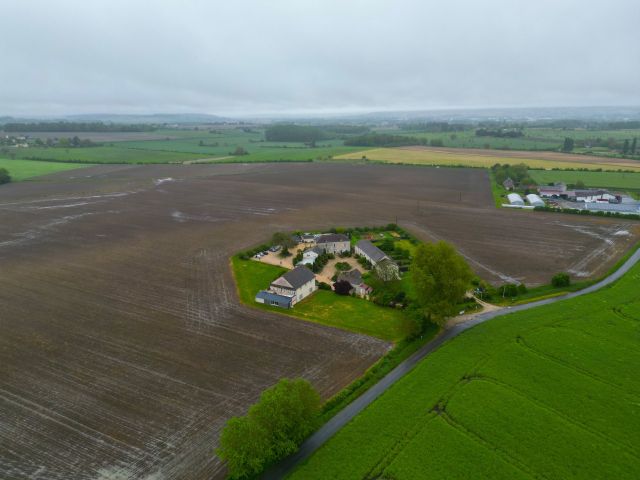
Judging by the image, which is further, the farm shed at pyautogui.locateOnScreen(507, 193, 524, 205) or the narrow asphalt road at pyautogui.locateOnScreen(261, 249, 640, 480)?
the farm shed at pyautogui.locateOnScreen(507, 193, 524, 205)

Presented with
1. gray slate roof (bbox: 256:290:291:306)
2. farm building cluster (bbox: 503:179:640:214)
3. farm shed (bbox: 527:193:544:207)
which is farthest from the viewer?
farm shed (bbox: 527:193:544:207)

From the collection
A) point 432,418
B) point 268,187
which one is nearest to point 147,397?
point 432,418

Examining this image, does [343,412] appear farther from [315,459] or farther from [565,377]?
[565,377]

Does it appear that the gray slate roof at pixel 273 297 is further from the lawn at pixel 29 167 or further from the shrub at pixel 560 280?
the lawn at pixel 29 167

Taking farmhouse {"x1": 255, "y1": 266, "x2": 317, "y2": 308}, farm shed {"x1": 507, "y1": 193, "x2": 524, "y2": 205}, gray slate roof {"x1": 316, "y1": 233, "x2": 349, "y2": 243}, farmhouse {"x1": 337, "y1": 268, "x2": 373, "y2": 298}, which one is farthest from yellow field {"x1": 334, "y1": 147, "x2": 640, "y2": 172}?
farmhouse {"x1": 255, "y1": 266, "x2": 317, "y2": 308}

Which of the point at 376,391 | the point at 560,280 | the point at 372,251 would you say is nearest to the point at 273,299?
the point at 376,391

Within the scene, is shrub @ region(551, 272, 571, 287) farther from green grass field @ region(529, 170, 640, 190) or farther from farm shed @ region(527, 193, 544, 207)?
green grass field @ region(529, 170, 640, 190)

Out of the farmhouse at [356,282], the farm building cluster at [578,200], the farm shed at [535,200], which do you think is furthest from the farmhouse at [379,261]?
the farm shed at [535,200]
